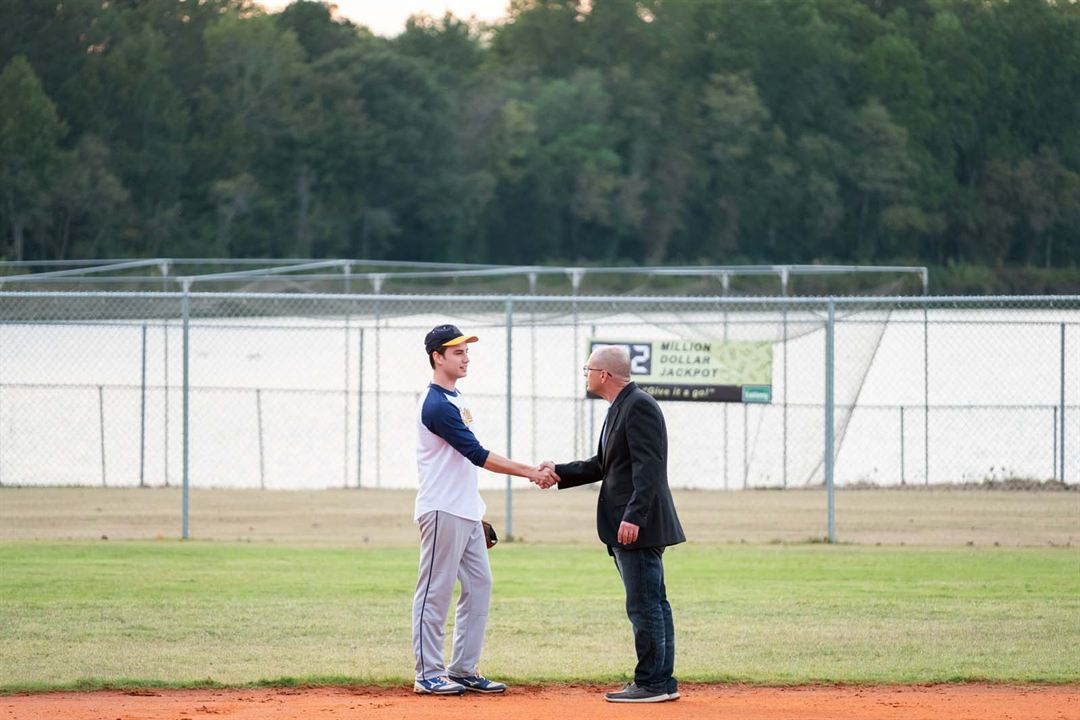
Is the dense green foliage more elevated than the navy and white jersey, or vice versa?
the dense green foliage

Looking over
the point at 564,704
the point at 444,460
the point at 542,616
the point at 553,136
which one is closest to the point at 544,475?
the point at 444,460

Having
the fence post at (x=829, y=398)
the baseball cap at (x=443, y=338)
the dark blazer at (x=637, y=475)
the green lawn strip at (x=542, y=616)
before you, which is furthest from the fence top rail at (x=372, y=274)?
the dark blazer at (x=637, y=475)

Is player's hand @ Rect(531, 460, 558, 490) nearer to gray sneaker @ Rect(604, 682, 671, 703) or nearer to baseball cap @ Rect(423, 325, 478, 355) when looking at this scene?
baseball cap @ Rect(423, 325, 478, 355)

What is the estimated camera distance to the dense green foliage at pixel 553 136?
62.6 m

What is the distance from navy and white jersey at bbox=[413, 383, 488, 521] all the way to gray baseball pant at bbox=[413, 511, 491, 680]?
2.4 inches

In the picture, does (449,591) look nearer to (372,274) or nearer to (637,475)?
(637,475)

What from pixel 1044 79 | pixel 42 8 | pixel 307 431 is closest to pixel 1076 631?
pixel 307 431

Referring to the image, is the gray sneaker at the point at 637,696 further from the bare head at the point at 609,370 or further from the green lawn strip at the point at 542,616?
the bare head at the point at 609,370

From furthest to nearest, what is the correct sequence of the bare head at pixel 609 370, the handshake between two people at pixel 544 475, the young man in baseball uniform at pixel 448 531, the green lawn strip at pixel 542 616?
the green lawn strip at pixel 542 616 < the handshake between two people at pixel 544 475 < the young man in baseball uniform at pixel 448 531 < the bare head at pixel 609 370

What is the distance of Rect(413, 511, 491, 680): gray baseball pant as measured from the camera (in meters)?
7.32

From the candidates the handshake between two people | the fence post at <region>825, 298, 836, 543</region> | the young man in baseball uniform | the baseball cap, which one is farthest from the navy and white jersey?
the fence post at <region>825, 298, 836, 543</region>

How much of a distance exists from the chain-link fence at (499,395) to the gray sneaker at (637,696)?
5.99m

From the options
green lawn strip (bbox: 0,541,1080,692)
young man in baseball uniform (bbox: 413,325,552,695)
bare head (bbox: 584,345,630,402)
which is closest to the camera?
bare head (bbox: 584,345,630,402)

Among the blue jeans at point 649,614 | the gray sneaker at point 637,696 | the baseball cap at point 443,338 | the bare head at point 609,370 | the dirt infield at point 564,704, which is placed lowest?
the dirt infield at point 564,704
